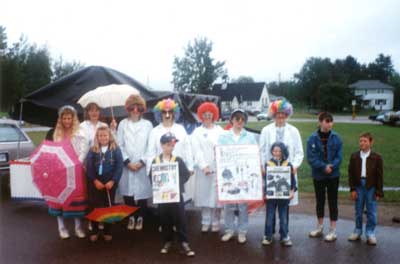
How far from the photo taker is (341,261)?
5.03m

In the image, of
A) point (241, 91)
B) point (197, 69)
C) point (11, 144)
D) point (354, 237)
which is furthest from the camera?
point (241, 91)

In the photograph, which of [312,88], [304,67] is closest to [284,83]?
[304,67]

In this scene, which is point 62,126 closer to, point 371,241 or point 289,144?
point 289,144

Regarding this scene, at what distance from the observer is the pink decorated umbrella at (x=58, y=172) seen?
573cm

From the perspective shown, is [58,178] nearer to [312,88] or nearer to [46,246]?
[46,246]

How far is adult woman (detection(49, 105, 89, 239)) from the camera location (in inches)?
230

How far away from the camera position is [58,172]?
18.7 ft

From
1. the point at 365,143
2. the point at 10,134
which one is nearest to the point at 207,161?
the point at 365,143

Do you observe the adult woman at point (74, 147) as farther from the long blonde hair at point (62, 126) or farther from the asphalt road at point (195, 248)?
the asphalt road at point (195, 248)

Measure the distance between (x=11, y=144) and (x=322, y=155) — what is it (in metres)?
7.19

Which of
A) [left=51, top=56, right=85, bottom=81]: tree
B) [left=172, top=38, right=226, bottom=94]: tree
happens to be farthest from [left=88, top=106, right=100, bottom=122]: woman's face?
[left=172, top=38, right=226, bottom=94]: tree

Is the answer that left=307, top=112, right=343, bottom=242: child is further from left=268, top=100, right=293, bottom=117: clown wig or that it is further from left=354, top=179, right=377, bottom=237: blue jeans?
left=268, top=100, right=293, bottom=117: clown wig

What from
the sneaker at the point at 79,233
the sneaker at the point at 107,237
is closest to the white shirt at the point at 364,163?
the sneaker at the point at 107,237

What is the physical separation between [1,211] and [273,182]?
18.1 feet
